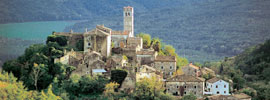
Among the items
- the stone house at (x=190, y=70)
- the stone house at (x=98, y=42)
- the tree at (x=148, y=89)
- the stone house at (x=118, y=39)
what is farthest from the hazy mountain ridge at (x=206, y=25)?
the tree at (x=148, y=89)

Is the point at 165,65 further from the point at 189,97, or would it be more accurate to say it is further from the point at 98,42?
the point at 98,42

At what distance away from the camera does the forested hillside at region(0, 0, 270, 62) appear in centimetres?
9931

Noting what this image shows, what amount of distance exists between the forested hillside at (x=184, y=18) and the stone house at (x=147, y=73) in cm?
4205

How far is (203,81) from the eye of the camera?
2009 inches

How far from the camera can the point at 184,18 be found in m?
122

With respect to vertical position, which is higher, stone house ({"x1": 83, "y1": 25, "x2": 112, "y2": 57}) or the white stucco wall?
stone house ({"x1": 83, "y1": 25, "x2": 112, "y2": 57})

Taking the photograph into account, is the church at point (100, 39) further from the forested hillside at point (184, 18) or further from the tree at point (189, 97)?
the forested hillside at point (184, 18)

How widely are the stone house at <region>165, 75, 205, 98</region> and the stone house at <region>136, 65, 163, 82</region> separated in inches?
66.7

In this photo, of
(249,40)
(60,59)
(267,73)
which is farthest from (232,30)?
(60,59)

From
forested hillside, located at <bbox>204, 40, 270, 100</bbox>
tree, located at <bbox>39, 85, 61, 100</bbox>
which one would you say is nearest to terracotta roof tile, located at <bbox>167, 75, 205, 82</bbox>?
forested hillside, located at <bbox>204, 40, 270, 100</bbox>

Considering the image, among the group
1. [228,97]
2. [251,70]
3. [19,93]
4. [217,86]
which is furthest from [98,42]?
[251,70]

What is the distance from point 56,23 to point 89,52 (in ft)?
134

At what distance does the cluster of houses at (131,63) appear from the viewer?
51.2 m

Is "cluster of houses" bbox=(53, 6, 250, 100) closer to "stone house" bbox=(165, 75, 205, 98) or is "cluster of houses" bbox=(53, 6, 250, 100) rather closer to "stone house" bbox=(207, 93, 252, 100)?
"stone house" bbox=(165, 75, 205, 98)
